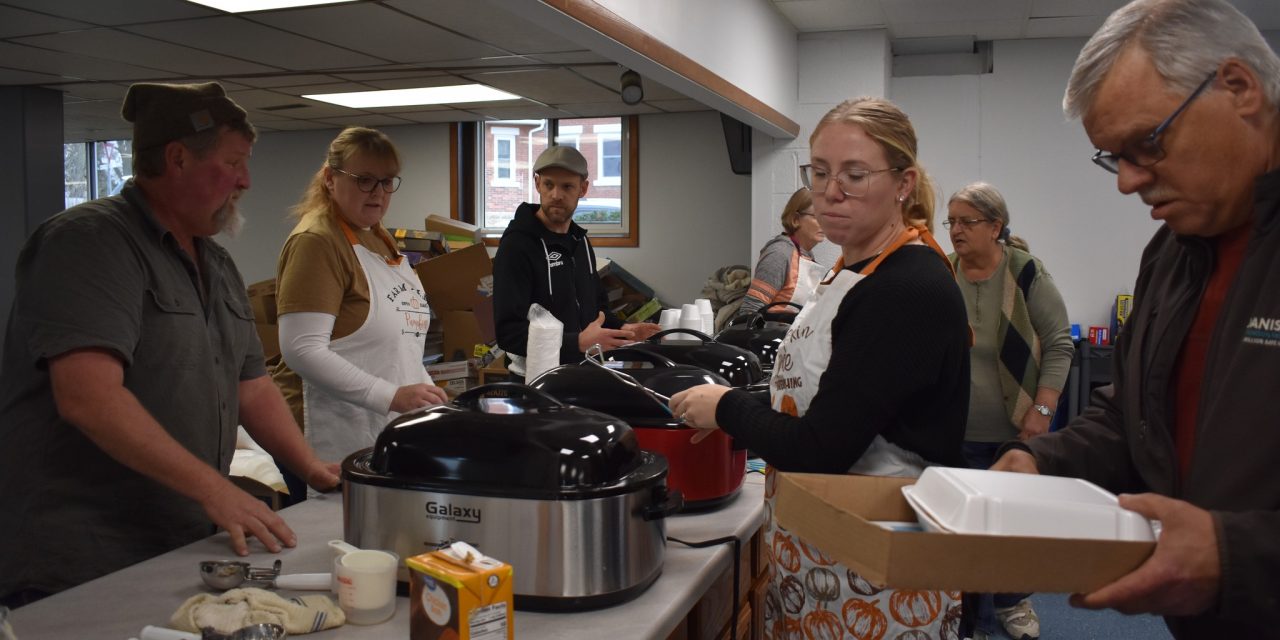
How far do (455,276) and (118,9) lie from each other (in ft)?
8.46

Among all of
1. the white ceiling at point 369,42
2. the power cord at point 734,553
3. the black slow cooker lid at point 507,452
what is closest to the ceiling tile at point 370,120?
the white ceiling at point 369,42

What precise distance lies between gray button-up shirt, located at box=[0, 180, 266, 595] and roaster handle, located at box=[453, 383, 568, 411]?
55 cm

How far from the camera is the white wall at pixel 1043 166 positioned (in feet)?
20.0

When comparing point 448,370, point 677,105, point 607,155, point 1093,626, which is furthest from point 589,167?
point 1093,626

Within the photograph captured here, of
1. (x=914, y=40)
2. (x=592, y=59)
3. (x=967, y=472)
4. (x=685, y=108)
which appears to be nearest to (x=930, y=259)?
(x=967, y=472)

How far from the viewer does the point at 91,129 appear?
8.73 metres

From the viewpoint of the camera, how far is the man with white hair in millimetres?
928

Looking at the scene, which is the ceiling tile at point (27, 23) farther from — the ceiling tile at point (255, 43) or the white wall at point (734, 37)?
the white wall at point (734, 37)

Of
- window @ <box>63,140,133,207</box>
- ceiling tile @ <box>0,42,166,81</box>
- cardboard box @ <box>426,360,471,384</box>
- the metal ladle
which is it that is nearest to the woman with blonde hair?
the metal ladle

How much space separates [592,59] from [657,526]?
430 centimetres

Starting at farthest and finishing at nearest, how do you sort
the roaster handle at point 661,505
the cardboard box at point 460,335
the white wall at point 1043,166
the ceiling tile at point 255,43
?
the cardboard box at point 460,335 < the white wall at point 1043,166 < the ceiling tile at point 255,43 < the roaster handle at point 661,505

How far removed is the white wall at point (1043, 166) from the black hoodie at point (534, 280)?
3.83 m

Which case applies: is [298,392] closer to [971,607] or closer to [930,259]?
[930,259]

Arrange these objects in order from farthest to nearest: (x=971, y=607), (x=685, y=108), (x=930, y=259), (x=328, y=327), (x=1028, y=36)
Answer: (x=685, y=108) → (x=1028, y=36) → (x=971, y=607) → (x=328, y=327) → (x=930, y=259)
